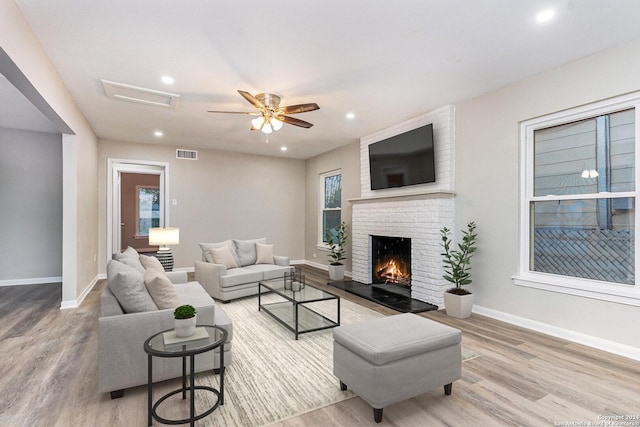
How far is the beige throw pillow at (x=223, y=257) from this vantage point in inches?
193

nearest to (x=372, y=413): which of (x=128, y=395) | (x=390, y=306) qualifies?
(x=128, y=395)

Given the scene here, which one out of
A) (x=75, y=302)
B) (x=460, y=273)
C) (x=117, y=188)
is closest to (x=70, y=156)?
(x=75, y=302)

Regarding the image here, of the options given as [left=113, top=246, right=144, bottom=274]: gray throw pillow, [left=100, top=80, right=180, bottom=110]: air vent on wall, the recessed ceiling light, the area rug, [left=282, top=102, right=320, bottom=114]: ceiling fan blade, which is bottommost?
the area rug

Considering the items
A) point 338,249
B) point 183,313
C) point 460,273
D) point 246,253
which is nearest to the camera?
point 183,313

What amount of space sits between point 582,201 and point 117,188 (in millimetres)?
7349

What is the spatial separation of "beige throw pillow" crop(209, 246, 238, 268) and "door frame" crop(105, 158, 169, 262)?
2252mm

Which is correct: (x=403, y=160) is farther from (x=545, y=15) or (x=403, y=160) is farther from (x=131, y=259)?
(x=131, y=259)

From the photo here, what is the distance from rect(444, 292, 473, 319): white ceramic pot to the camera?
12.6 ft

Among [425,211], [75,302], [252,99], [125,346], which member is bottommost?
[75,302]

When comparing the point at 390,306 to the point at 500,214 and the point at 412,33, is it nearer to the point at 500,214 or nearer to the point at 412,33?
the point at 500,214

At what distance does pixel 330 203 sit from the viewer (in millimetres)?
7402

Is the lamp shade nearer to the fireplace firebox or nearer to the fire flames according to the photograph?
the fireplace firebox

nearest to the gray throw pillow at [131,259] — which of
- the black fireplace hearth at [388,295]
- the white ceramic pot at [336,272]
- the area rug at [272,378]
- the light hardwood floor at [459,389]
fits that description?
the light hardwood floor at [459,389]

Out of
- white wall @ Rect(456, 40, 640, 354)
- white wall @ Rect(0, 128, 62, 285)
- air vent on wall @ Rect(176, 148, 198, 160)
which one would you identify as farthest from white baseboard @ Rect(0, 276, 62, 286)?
white wall @ Rect(456, 40, 640, 354)
